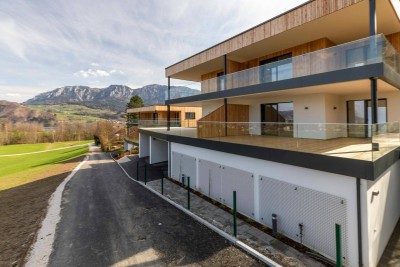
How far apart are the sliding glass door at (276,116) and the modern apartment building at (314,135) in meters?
0.07

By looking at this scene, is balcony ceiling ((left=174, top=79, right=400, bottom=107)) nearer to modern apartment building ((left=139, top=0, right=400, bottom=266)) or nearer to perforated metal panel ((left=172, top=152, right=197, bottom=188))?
modern apartment building ((left=139, top=0, right=400, bottom=266))

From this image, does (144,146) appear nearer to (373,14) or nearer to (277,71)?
(277,71)

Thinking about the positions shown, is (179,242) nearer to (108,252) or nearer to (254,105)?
(108,252)

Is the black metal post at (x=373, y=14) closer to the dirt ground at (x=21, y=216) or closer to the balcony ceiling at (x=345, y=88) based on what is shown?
the balcony ceiling at (x=345, y=88)

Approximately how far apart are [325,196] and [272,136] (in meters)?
3.50

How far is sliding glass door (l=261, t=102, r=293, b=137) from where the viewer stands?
939 cm

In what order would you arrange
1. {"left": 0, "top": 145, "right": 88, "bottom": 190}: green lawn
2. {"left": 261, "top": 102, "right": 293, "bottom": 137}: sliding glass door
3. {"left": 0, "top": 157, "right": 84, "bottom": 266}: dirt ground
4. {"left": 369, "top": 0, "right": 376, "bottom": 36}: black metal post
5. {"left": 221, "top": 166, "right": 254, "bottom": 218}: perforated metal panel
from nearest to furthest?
{"left": 0, "top": 157, "right": 84, "bottom": 266}: dirt ground → {"left": 369, "top": 0, "right": 376, "bottom": 36}: black metal post → {"left": 221, "top": 166, "right": 254, "bottom": 218}: perforated metal panel → {"left": 261, "top": 102, "right": 293, "bottom": 137}: sliding glass door → {"left": 0, "top": 145, "right": 88, "bottom": 190}: green lawn

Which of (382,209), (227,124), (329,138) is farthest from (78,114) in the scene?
(382,209)

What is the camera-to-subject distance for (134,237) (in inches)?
310

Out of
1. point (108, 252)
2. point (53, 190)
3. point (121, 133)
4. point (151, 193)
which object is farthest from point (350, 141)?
point (121, 133)

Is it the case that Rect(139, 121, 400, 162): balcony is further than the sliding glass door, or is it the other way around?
the sliding glass door

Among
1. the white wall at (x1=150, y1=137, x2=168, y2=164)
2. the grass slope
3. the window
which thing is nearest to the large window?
the white wall at (x1=150, y1=137, x2=168, y2=164)

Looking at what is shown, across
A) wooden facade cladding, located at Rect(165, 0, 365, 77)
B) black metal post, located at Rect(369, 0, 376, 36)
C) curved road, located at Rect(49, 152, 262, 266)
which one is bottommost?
curved road, located at Rect(49, 152, 262, 266)

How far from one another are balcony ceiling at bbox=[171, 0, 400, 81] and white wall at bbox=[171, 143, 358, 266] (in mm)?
7107
